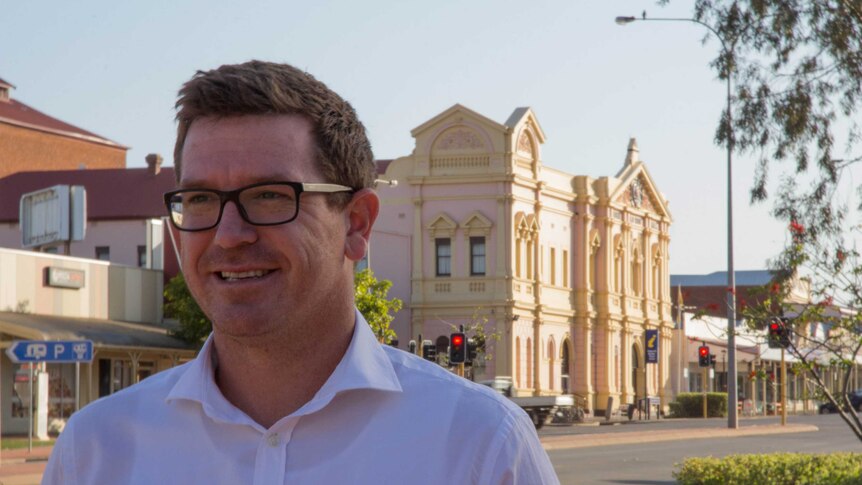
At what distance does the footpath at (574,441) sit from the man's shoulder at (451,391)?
798 inches

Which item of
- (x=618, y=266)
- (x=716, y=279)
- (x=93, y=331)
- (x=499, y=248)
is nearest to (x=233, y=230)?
(x=93, y=331)

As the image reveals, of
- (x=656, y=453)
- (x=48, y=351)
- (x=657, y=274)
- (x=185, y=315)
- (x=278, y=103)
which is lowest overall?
(x=656, y=453)

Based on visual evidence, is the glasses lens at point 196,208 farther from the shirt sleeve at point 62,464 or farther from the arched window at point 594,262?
the arched window at point 594,262

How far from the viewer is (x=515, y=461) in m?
2.45

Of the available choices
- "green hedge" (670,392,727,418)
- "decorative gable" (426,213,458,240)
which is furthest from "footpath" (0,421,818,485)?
"green hedge" (670,392,727,418)

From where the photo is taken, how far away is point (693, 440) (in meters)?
38.9

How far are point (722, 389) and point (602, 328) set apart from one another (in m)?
18.2

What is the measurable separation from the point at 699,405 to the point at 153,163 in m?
26.7

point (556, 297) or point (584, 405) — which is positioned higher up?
point (556, 297)

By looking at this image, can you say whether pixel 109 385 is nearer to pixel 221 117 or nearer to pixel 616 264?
pixel 616 264

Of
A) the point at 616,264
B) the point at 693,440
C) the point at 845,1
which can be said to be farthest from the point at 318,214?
the point at 616,264

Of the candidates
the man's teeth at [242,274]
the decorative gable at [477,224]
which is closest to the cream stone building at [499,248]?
the decorative gable at [477,224]

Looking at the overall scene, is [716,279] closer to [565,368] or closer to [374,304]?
[565,368]

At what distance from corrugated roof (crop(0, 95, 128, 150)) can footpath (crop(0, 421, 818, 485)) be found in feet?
110
